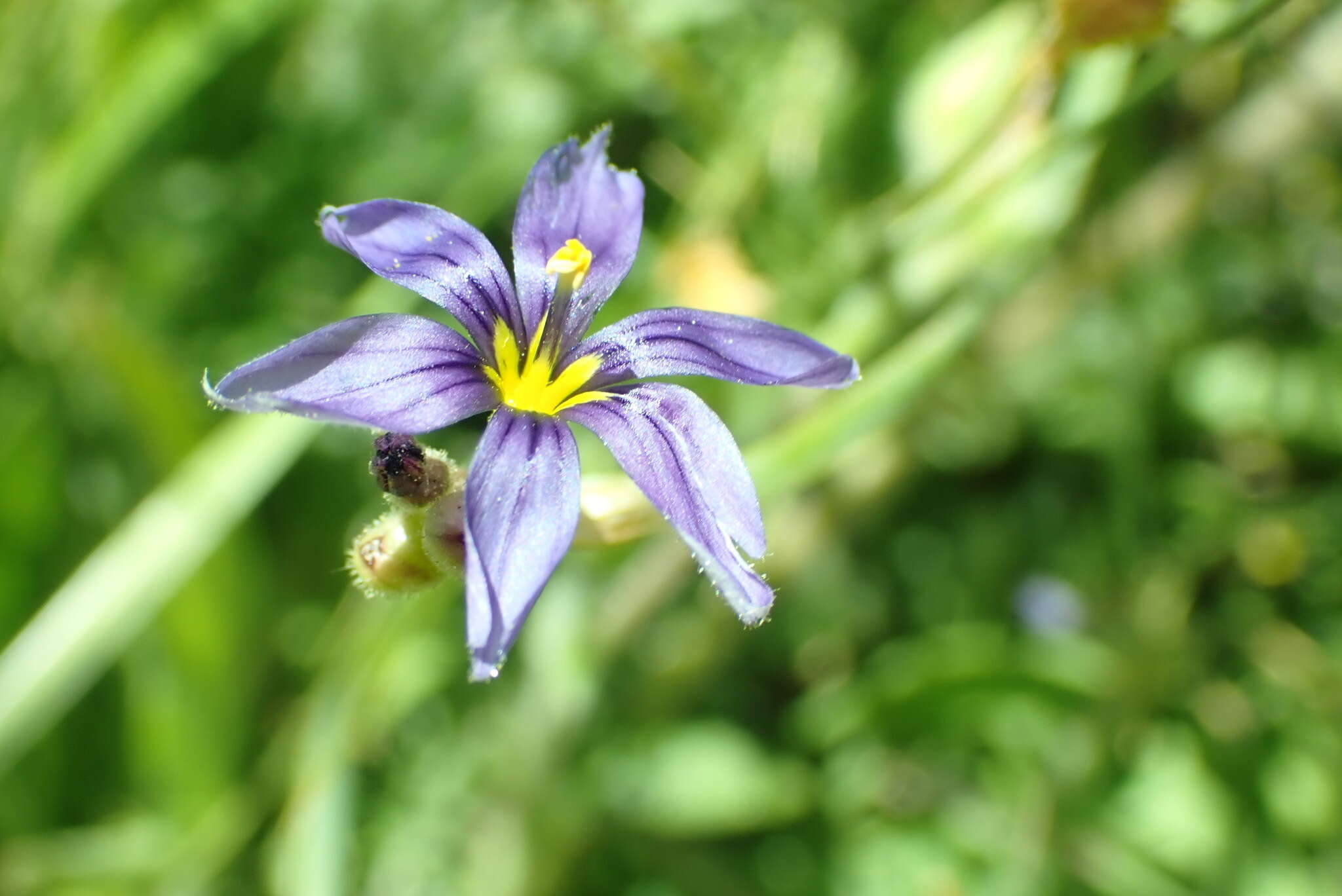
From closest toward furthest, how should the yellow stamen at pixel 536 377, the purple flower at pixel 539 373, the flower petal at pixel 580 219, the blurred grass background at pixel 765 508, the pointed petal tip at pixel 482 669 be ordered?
the pointed petal tip at pixel 482 669 → the purple flower at pixel 539 373 → the flower petal at pixel 580 219 → the yellow stamen at pixel 536 377 → the blurred grass background at pixel 765 508

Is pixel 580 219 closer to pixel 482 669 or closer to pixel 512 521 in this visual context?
pixel 512 521

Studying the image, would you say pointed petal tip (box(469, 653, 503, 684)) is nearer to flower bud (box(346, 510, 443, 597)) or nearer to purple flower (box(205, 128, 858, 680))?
purple flower (box(205, 128, 858, 680))

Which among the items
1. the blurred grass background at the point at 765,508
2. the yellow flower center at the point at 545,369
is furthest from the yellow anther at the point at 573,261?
the blurred grass background at the point at 765,508

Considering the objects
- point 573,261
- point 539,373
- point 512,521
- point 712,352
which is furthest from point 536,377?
point 512,521

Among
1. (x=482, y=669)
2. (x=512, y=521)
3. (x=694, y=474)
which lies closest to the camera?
(x=482, y=669)

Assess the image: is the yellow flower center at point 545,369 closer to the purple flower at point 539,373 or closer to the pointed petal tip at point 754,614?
the purple flower at point 539,373

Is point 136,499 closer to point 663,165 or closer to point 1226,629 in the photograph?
point 663,165

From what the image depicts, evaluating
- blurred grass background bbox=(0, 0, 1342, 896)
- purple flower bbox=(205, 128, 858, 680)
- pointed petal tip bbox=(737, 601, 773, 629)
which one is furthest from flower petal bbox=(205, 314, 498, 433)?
blurred grass background bbox=(0, 0, 1342, 896)
